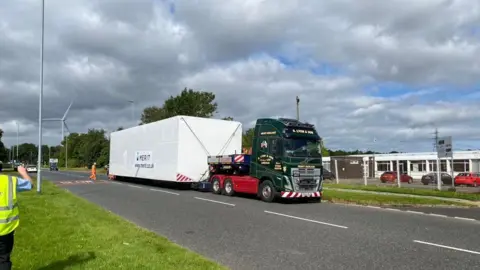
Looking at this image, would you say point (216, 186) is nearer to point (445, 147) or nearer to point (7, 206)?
point (445, 147)

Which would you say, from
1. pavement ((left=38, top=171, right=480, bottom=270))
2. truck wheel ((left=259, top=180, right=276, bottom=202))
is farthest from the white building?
pavement ((left=38, top=171, right=480, bottom=270))

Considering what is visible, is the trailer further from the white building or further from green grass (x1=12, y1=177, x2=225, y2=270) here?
the white building

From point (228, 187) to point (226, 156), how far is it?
1588 mm

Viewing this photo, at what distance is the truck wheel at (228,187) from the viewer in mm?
22189

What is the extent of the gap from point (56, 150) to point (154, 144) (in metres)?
181

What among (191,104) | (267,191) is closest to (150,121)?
(191,104)

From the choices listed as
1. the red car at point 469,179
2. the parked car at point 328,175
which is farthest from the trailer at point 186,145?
the red car at point 469,179

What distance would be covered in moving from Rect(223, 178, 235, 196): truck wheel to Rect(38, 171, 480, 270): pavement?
5.70 meters

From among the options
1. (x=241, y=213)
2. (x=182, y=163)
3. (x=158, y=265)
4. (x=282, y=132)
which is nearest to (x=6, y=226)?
(x=158, y=265)

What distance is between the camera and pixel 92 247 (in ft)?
26.4

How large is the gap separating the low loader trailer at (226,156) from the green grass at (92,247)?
8607 mm

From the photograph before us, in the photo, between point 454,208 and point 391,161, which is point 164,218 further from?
point 391,161

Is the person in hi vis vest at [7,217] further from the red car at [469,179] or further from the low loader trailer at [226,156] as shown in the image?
the red car at [469,179]

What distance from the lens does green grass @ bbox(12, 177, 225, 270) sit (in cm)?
680
